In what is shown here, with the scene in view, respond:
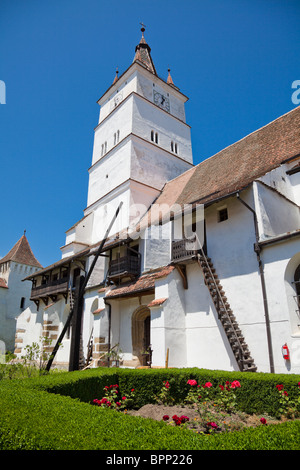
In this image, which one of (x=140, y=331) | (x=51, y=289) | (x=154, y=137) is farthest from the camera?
(x=154, y=137)

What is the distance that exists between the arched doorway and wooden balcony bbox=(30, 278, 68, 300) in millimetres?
8339

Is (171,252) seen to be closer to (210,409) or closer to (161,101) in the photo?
(210,409)

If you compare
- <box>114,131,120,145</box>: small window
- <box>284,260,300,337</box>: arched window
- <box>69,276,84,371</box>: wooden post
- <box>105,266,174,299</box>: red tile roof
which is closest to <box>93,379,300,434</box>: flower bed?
<box>69,276,84,371</box>: wooden post

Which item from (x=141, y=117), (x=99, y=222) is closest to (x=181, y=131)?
(x=141, y=117)

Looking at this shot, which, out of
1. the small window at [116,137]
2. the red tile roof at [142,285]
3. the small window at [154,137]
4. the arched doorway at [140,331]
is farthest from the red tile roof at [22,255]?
the arched doorway at [140,331]

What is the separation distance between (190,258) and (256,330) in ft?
13.3

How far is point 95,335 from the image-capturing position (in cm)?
1703

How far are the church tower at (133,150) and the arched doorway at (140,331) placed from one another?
23.3 ft

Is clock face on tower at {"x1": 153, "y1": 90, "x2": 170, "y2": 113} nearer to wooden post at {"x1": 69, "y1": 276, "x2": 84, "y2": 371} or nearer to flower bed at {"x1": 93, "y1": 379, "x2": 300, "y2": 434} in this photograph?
wooden post at {"x1": 69, "y1": 276, "x2": 84, "y2": 371}

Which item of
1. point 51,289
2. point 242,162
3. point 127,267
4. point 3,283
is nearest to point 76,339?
point 127,267

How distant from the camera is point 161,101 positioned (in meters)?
29.1

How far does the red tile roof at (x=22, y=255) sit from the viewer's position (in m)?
38.4

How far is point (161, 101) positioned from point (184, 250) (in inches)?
821
